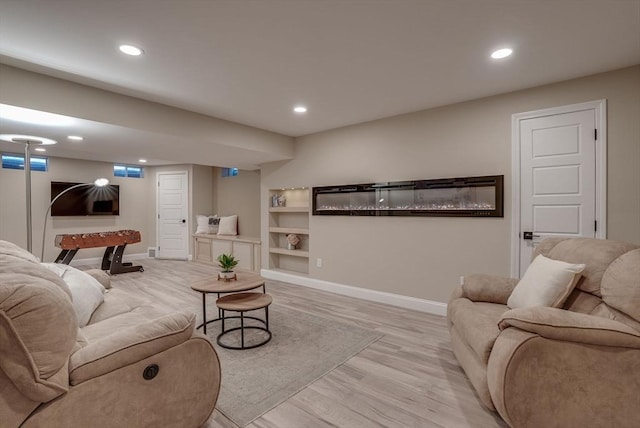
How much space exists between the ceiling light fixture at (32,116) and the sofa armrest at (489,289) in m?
3.97

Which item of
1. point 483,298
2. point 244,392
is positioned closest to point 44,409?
point 244,392

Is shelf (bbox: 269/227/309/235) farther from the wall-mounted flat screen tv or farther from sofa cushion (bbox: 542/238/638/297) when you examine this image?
the wall-mounted flat screen tv

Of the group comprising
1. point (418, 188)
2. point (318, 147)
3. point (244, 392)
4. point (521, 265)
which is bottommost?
point (244, 392)

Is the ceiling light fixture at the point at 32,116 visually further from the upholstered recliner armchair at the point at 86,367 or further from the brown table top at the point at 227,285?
the brown table top at the point at 227,285

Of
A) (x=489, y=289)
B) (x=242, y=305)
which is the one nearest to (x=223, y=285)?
(x=242, y=305)

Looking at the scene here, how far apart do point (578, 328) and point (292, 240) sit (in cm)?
411

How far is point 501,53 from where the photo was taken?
233 centimetres

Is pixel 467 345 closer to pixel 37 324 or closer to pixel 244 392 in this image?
pixel 244 392

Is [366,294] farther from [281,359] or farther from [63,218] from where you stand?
[63,218]

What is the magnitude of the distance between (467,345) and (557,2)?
223 cm

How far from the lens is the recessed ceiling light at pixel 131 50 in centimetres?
221

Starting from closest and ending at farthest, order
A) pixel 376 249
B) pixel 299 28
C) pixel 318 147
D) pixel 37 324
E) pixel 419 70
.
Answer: pixel 37 324, pixel 299 28, pixel 419 70, pixel 376 249, pixel 318 147

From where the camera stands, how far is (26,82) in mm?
2537

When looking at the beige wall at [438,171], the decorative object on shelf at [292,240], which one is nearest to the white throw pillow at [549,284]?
the beige wall at [438,171]
